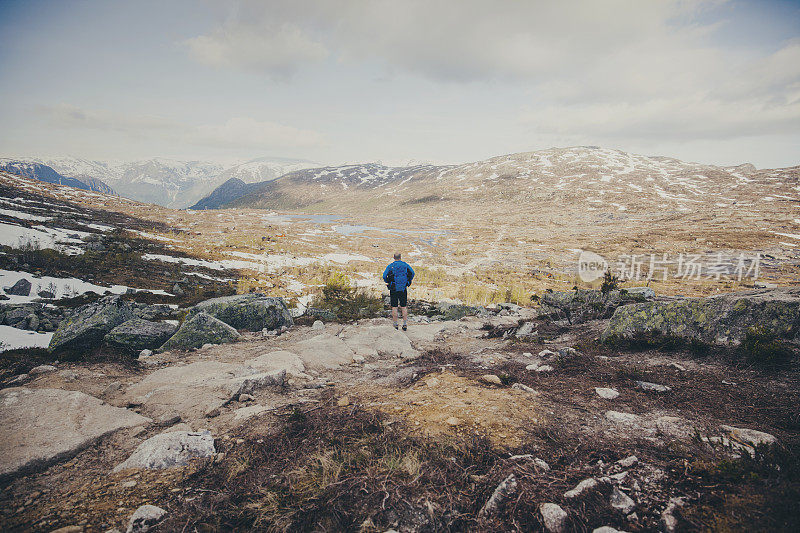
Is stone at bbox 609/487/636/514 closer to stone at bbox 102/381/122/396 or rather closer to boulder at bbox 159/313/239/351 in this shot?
stone at bbox 102/381/122/396

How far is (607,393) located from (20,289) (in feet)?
68.8

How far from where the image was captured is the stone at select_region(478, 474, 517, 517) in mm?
2713

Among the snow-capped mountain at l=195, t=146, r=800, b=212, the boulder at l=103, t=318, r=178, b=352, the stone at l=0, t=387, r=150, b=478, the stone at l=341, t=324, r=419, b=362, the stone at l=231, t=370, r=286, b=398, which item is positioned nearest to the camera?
the stone at l=0, t=387, r=150, b=478

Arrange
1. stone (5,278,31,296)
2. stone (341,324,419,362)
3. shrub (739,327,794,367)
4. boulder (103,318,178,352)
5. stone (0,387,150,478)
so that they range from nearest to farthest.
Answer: stone (0,387,150,478) < shrub (739,327,794,367) < boulder (103,318,178,352) < stone (341,324,419,362) < stone (5,278,31,296)

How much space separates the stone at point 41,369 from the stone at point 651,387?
11.0 m

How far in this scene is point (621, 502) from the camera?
102 inches

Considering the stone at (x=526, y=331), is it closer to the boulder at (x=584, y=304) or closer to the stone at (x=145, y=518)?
the boulder at (x=584, y=304)

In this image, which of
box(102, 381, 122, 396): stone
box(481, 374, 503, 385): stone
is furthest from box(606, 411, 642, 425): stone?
box(102, 381, 122, 396): stone

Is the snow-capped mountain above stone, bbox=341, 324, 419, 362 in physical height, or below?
above

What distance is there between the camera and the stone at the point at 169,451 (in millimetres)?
3521

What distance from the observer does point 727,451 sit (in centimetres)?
312

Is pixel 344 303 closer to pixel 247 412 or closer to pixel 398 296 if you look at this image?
pixel 398 296

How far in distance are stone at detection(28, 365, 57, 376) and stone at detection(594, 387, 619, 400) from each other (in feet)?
33.7

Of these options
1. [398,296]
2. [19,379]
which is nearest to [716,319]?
[398,296]
